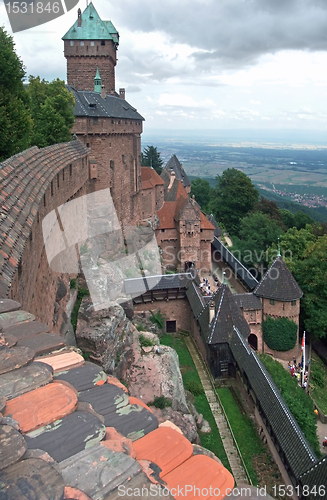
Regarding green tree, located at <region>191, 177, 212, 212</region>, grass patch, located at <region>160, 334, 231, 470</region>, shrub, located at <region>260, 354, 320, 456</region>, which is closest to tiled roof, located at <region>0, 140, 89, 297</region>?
grass patch, located at <region>160, 334, 231, 470</region>

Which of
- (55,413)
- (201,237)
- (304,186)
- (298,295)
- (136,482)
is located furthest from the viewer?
(304,186)

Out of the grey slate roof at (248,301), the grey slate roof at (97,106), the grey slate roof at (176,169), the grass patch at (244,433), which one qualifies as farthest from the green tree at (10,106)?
the grey slate roof at (176,169)

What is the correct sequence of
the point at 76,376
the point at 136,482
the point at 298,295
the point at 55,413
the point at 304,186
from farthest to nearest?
1. the point at 304,186
2. the point at 298,295
3. the point at 76,376
4. the point at 55,413
5. the point at 136,482

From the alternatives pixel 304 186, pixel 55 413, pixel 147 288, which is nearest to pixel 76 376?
pixel 55 413

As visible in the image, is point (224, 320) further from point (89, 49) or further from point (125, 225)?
point (89, 49)

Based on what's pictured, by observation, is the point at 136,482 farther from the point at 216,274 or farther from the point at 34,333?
the point at 216,274

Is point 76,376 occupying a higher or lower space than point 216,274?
higher

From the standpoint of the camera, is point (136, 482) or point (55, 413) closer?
point (136, 482)

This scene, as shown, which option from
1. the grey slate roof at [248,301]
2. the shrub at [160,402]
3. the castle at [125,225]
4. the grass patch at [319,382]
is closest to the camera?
the castle at [125,225]

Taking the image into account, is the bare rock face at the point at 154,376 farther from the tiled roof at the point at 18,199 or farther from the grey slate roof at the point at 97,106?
the grey slate roof at the point at 97,106
